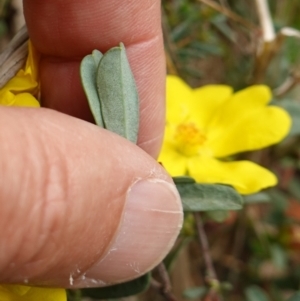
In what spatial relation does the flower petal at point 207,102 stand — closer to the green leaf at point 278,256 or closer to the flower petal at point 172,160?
the flower petal at point 172,160

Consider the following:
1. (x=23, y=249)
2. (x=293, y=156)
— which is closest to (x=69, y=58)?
(x=23, y=249)

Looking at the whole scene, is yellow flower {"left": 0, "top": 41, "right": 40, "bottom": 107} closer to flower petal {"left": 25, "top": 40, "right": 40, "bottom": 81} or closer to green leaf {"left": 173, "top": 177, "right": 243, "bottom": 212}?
flower petal {"left": 25, "top": 40, "right": 40, "bottom": 81}

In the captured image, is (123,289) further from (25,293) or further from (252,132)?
(252,132)

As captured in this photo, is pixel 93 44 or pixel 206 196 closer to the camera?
pixel 206 196

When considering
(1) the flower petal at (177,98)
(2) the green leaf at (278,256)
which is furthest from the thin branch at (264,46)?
(2) the green leaf at (278,256)

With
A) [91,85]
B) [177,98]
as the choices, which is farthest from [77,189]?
[177,98]

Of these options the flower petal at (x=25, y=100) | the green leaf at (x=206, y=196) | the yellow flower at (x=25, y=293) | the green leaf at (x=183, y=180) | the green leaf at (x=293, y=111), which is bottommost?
the green leaf at (x=293, y=111)
